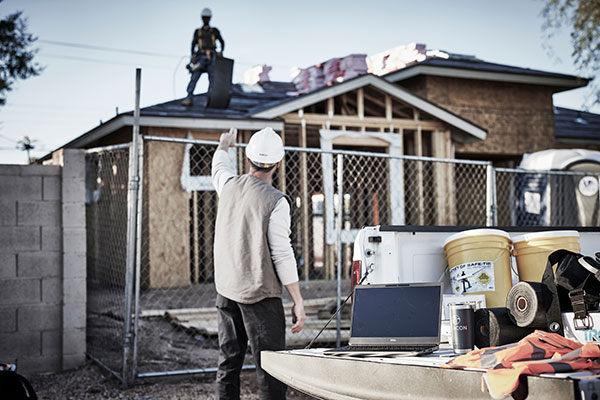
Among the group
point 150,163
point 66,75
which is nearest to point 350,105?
point 150,163

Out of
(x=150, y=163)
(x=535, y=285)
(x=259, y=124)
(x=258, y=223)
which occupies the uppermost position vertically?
(x=259, y=124)

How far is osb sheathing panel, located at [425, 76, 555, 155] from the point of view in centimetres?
1596

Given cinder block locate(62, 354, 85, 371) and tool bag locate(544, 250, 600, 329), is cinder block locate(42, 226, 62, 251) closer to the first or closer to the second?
cinder block locate(62, 354, 85, 371)

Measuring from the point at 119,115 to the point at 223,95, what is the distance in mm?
2255

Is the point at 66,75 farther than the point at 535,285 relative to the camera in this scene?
Yes

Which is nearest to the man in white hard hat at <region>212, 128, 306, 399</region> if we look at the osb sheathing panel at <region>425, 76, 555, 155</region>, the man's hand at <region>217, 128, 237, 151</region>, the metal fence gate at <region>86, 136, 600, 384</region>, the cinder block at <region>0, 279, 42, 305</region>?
the man's hand at <region>217, 128, 237, 151</region>

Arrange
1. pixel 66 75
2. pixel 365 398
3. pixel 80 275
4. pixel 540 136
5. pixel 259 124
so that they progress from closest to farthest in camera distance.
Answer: pixel 365 398 < pixel 80 275 < pixel 259 124 < pixel 540 136 < pixel 66 75

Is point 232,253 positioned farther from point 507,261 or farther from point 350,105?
point 350,105

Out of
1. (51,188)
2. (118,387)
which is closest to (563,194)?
(118,387)

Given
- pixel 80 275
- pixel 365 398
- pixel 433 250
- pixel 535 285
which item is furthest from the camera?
pixel 80 275

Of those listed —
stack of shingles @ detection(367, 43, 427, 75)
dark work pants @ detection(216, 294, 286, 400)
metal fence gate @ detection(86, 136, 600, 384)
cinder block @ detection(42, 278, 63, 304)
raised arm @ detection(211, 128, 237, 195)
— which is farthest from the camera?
stack of shingles @ detection(367, 43, 427, 75)

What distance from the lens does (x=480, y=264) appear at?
4.30 metres

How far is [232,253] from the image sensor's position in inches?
168

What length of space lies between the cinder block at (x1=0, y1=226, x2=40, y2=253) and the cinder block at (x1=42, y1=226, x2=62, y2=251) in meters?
0.06
